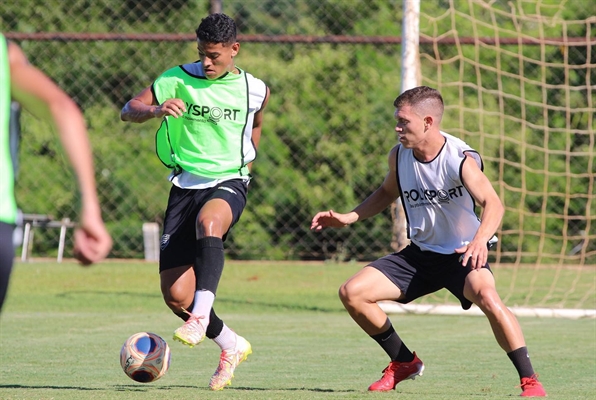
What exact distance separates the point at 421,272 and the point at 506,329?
2.21 ft

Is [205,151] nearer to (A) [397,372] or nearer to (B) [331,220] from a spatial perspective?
(B) [331,220]

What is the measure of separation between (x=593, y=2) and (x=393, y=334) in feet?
36.1

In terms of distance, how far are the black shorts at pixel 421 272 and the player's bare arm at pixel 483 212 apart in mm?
162

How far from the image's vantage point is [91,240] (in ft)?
9.01

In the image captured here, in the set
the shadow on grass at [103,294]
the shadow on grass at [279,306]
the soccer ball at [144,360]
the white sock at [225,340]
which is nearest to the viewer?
the soccer ball at [144,360]

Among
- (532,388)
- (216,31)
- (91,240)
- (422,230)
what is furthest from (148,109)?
(91,240)

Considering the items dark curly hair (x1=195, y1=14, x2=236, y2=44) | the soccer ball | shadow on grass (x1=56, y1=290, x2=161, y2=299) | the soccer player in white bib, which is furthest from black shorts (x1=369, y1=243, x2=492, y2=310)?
shadow on grass (x1=56, y1=290, x2=161, y2=299)

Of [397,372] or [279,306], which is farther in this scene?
[279,306]

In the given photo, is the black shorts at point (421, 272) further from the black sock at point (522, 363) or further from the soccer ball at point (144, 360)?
the soccer ball at point (144, 360)

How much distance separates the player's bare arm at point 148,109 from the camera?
5613 millimetres

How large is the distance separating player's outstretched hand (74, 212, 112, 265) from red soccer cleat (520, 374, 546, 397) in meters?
3.26

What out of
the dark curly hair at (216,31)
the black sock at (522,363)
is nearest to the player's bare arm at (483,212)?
the black sock at (522,363)

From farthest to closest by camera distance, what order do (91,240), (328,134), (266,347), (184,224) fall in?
(328,134) → (266,347) → (184,224) → (91,240)

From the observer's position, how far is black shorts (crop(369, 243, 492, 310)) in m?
5.72
